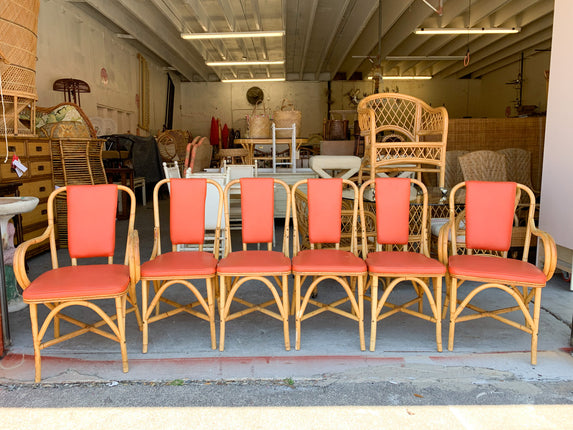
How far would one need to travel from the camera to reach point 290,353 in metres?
2.48

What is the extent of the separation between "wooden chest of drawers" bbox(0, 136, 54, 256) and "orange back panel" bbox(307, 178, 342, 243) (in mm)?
3034

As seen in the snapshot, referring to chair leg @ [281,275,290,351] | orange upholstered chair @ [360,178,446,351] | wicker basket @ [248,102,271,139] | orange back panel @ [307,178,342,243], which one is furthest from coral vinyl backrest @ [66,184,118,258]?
wicker basket @ [248,102,271,139]

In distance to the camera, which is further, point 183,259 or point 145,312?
point 183,259

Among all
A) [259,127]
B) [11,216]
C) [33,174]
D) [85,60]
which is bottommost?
[11,216]

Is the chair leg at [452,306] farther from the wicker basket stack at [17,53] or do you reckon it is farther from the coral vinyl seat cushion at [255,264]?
the wicker basket stack at [17,53]

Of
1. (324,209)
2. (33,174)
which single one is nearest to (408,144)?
(324,209)

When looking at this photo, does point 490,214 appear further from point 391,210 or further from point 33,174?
point 33,174

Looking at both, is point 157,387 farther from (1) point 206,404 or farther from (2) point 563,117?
(2) point 563,117

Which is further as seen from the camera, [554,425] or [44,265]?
[44,265]

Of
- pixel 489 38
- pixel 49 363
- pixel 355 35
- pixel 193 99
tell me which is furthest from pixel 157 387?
pixel 193 99

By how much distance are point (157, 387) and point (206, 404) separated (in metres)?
0.30

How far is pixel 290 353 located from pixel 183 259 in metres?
0.81

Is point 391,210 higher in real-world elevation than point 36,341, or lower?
higher

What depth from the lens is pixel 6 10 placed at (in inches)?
129
